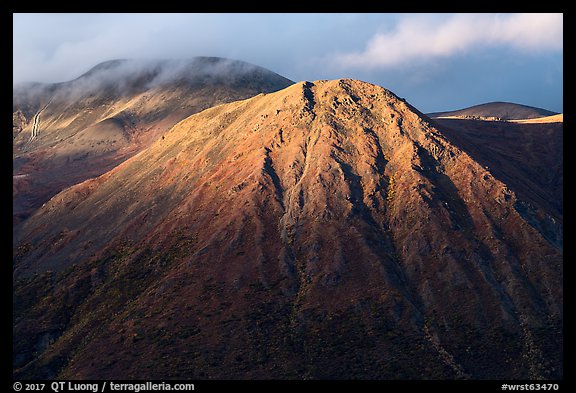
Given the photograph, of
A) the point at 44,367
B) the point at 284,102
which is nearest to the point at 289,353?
the point at 44,367

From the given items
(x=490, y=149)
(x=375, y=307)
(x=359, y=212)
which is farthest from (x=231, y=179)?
(x=490, y=149)

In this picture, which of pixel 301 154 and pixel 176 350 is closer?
pixel 176 350

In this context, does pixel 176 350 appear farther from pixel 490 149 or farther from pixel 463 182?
pixel 490 149

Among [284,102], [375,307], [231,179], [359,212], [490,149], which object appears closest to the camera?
[375,307]

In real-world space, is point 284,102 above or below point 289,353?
above
